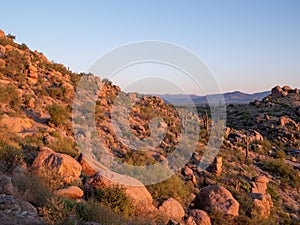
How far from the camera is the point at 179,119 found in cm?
2636

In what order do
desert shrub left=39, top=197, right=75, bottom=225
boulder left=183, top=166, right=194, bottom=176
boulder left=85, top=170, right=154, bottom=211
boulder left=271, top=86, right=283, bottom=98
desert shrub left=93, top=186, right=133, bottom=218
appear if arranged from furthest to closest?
boulder left=271, top=86, right=283, bottom=98 < boulder left=183, top=166, right=194, bottom=176 < boulder left=85, top=170, right=154, bottom=211 < desert shrub left=93, top=186, right=133, bottom=218 < desert shrub left=39, top=197, right=75, bottom=225

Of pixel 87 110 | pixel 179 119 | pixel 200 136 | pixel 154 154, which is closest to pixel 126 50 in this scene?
pixel 154 154

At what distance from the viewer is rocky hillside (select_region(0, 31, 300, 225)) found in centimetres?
580

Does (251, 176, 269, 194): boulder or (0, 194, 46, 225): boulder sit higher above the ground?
(251, 176, 269, 194): boulder

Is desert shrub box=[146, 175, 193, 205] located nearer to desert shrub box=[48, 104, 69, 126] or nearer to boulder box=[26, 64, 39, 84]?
desert shrub box=[48, 104, 69, 126]

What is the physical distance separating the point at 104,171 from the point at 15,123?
17.3ft

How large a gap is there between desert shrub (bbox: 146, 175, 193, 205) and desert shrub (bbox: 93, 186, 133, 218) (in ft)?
7.29

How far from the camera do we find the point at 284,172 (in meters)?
17.9

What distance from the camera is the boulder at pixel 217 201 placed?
10.1 meters

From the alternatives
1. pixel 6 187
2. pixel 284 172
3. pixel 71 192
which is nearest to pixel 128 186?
pixel 71 192

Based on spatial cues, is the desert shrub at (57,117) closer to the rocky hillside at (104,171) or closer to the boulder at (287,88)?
the rocky hillside at (104,171)

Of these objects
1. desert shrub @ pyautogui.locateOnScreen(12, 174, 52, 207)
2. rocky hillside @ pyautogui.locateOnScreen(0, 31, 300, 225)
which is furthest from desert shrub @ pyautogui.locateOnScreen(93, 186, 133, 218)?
desert shrub @ pyautogui.locateOnScreen(12, 174, 52, 207)

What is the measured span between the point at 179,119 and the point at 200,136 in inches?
172

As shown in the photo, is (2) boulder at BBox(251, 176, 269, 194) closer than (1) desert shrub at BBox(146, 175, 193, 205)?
No
